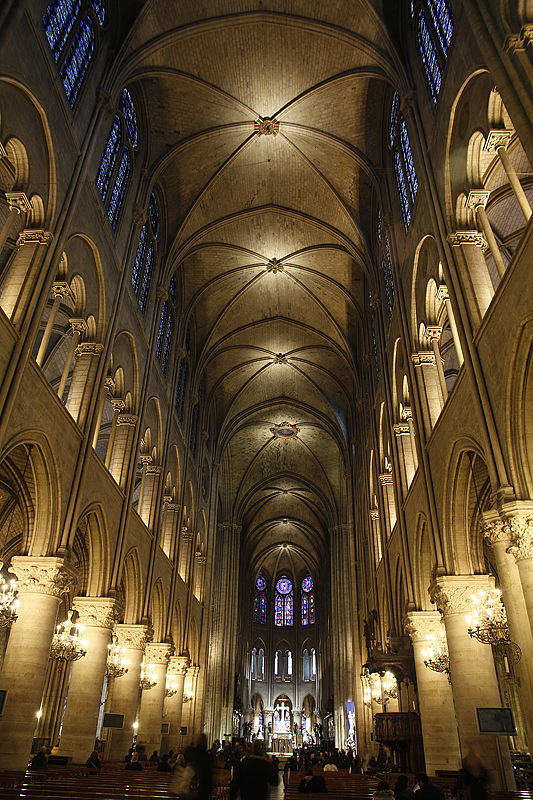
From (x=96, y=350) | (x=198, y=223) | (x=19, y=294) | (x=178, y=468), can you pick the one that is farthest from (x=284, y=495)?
(x=19, y=294)

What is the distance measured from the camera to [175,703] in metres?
24.0

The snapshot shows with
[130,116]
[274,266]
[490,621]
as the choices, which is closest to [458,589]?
[490,621]

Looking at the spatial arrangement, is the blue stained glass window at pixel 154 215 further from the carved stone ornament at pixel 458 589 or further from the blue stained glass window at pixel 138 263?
the carved stone ornament at pixel 458 589

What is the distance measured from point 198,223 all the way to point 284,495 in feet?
93.3

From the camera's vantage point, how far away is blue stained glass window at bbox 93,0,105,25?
50.6ft

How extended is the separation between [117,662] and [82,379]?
26.5ft

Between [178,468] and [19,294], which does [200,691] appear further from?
[19,294]

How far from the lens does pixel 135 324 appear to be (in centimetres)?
1869

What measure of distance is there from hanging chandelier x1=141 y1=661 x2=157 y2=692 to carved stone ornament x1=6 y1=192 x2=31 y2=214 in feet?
47.9

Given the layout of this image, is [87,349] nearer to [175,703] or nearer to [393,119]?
[393,119]

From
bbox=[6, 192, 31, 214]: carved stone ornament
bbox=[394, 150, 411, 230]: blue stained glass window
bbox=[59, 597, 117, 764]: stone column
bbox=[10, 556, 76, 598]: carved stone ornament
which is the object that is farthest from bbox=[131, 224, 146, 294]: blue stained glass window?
bbox=[10, 556, 76, 598]: carved stone ornament

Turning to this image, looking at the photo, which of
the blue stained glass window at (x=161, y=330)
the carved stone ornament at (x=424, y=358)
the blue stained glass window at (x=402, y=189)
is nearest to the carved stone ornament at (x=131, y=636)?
the blue stained glass window at (x=161, y=330)

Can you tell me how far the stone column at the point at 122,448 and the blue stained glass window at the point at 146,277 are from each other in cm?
398

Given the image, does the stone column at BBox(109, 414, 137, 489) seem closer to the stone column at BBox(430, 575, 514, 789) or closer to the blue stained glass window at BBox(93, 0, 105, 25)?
the stone column at BBox(430, 575, 514, 789)
